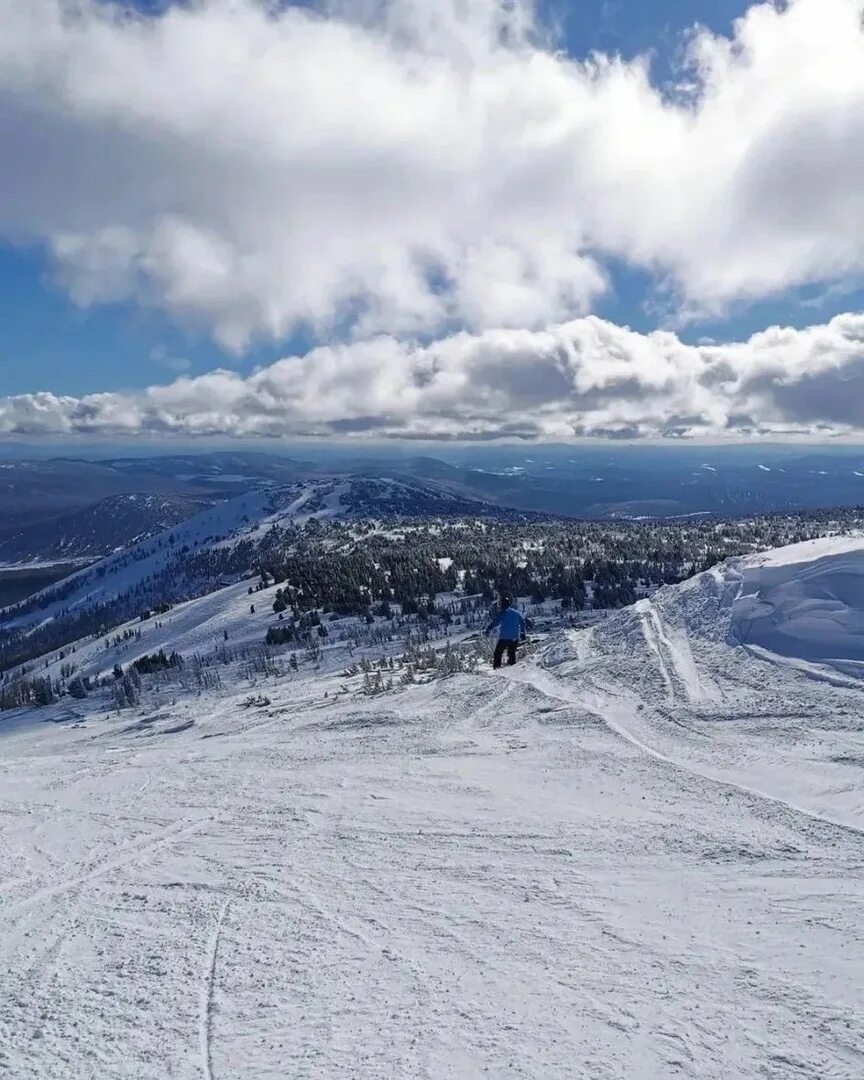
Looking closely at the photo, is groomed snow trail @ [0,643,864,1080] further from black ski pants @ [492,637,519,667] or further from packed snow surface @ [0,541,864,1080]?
black ski pants @ [492,637,519,667]

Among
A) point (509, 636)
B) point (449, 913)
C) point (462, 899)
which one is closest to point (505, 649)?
point (509, 636)

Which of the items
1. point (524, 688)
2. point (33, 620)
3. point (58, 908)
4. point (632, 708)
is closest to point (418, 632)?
point (524, 688)

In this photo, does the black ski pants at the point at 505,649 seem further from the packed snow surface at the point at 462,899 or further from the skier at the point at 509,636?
the packed snow surface at the point at 462,899

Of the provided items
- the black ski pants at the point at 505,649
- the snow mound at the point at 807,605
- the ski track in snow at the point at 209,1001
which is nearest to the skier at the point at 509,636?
the black ski pants at the point at 505,649

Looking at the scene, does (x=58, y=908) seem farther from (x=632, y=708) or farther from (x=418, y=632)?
(x=418, y=632)

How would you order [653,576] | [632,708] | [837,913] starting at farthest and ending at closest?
[653,576], [632,708], [837,913]

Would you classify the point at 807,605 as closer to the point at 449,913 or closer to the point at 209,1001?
the point at 449,913
